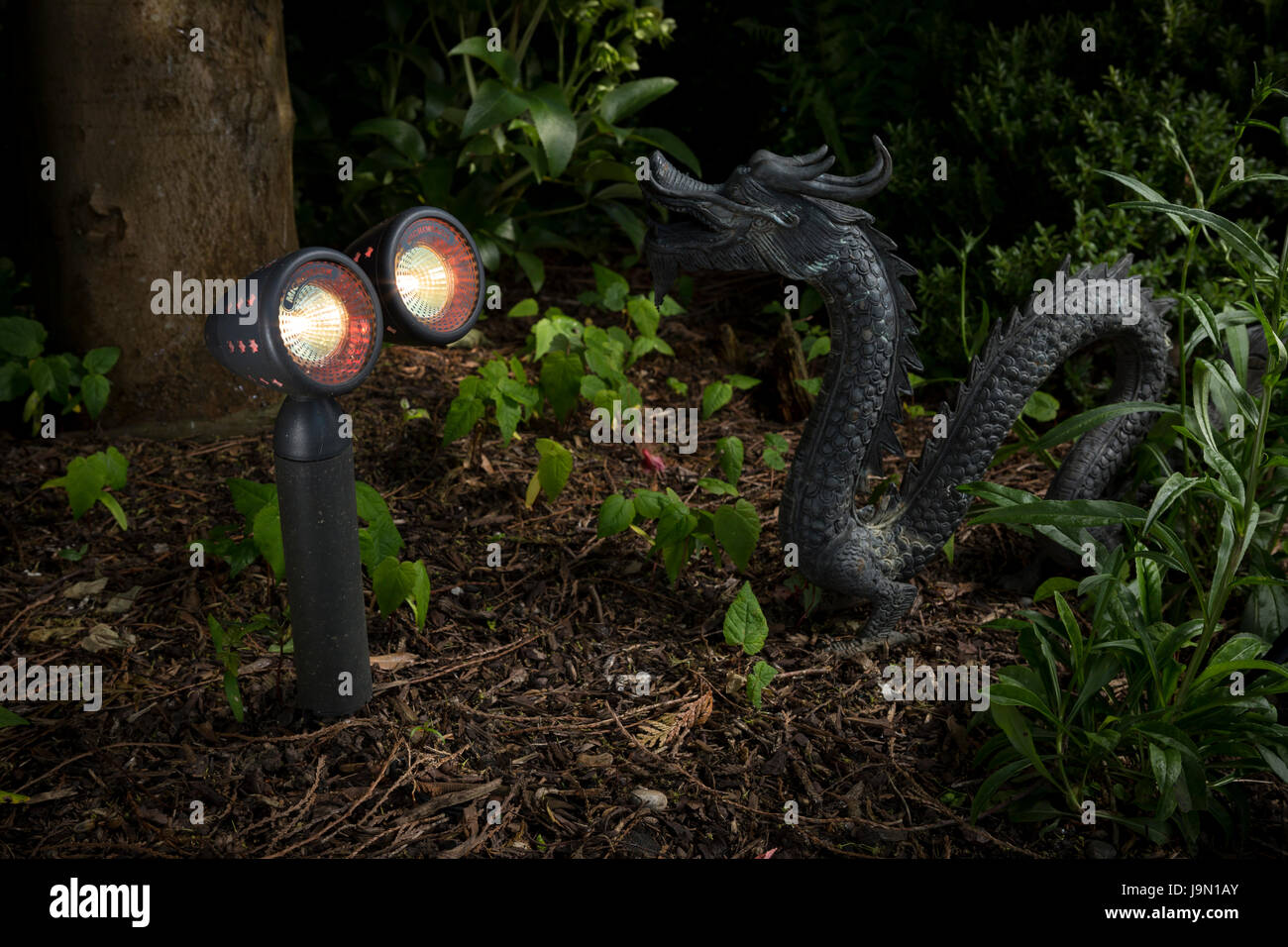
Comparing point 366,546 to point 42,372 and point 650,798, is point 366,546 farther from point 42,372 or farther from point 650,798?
point 42,372

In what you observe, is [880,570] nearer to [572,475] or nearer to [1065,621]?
[1065,621]

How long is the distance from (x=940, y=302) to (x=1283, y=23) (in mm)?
1326

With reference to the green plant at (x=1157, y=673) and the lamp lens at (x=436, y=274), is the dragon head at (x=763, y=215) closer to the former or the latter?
the lamp lens at (x=436, y=274)

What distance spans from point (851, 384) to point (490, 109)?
5.66 feet

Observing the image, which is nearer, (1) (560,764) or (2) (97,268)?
(1) (560,764)

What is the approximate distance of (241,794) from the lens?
79.0 inches

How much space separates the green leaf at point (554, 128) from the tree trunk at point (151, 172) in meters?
0.77

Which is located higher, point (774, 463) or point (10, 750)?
point (774, 463)

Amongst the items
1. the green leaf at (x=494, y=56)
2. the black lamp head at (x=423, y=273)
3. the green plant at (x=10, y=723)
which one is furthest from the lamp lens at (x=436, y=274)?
the green leaf at (x=494, y=56)

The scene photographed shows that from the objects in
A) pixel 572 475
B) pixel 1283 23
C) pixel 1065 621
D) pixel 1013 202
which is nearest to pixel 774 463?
pixel 572 475

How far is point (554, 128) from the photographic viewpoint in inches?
134

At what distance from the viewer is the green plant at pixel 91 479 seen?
247 cm

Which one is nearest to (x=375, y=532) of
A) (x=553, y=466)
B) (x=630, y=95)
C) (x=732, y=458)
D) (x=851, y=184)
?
(x=553, y=466)

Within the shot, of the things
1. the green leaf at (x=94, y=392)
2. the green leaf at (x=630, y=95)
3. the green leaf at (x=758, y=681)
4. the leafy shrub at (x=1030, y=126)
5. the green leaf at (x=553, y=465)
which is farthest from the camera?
the green leaf at (x=630, y=95)
